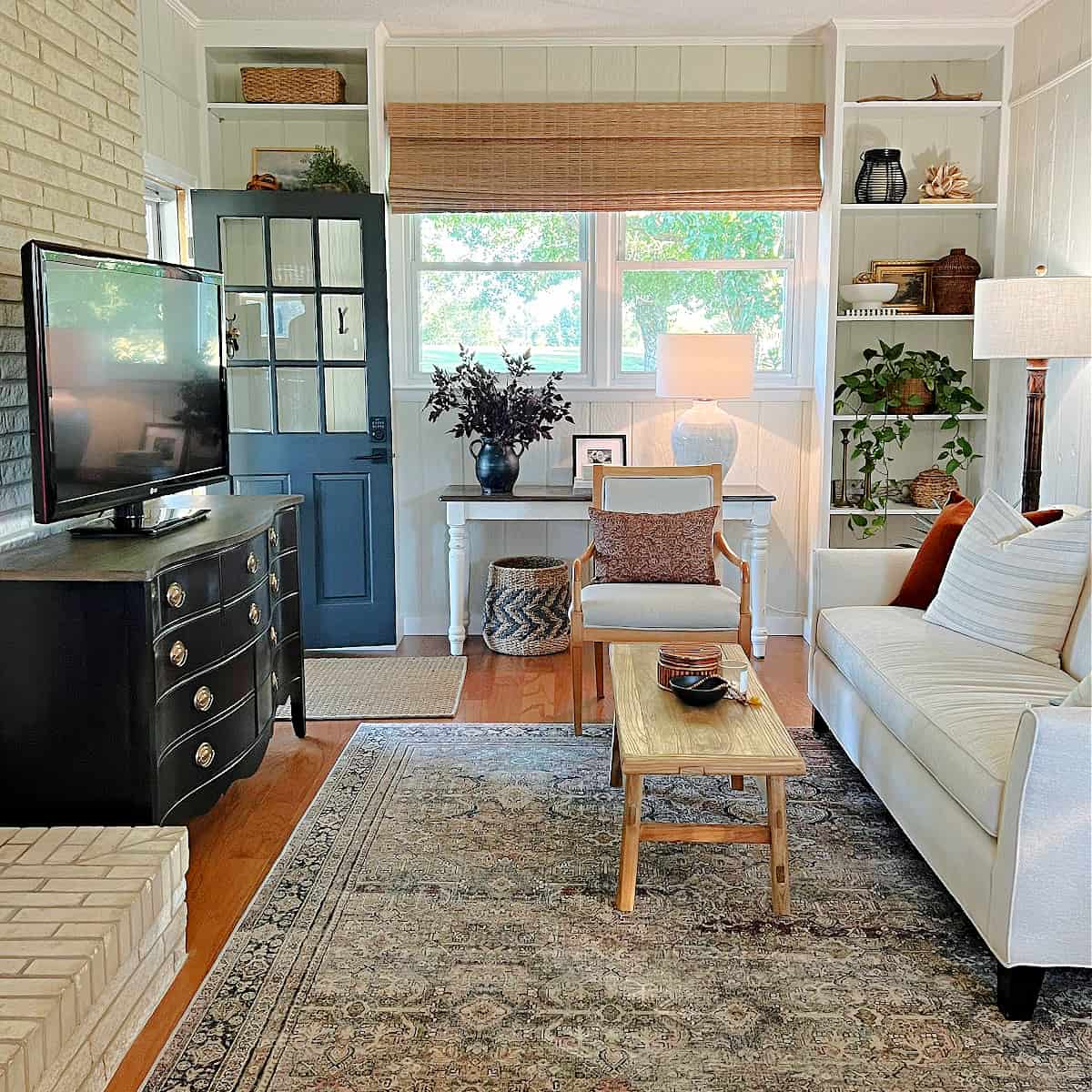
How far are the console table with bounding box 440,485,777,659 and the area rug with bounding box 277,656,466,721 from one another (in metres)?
0.30

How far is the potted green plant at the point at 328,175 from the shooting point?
Answer: 4.79 metres

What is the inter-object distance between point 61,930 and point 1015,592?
251 cm

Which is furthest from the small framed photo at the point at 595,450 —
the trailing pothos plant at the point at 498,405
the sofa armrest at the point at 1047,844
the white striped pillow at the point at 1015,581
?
the sofa armrest at the point at 1047,844

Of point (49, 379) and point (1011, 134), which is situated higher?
point (1011, 134)

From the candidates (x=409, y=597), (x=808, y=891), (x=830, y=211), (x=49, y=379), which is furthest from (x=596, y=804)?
(x=830, y=211)

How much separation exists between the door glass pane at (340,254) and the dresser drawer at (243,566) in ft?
6.04

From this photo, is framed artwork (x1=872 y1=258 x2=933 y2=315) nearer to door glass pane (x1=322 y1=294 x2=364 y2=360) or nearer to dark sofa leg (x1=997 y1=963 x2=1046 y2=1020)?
door glass pane (x1=322 y1=294 x2=364 y2=360)

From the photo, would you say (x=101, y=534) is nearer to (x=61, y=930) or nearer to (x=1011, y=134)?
(x=61, y=930)

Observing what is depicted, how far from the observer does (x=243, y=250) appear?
15.8ft

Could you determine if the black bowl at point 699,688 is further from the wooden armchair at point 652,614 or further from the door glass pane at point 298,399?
the door glass pane at point 298,399

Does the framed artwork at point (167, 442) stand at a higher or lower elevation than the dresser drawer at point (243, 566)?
higher

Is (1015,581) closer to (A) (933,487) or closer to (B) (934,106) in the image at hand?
(A) (933,487)

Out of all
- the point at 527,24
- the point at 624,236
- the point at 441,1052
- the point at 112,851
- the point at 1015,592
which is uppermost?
the point at 527,24

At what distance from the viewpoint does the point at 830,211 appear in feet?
Answer: 15.8
